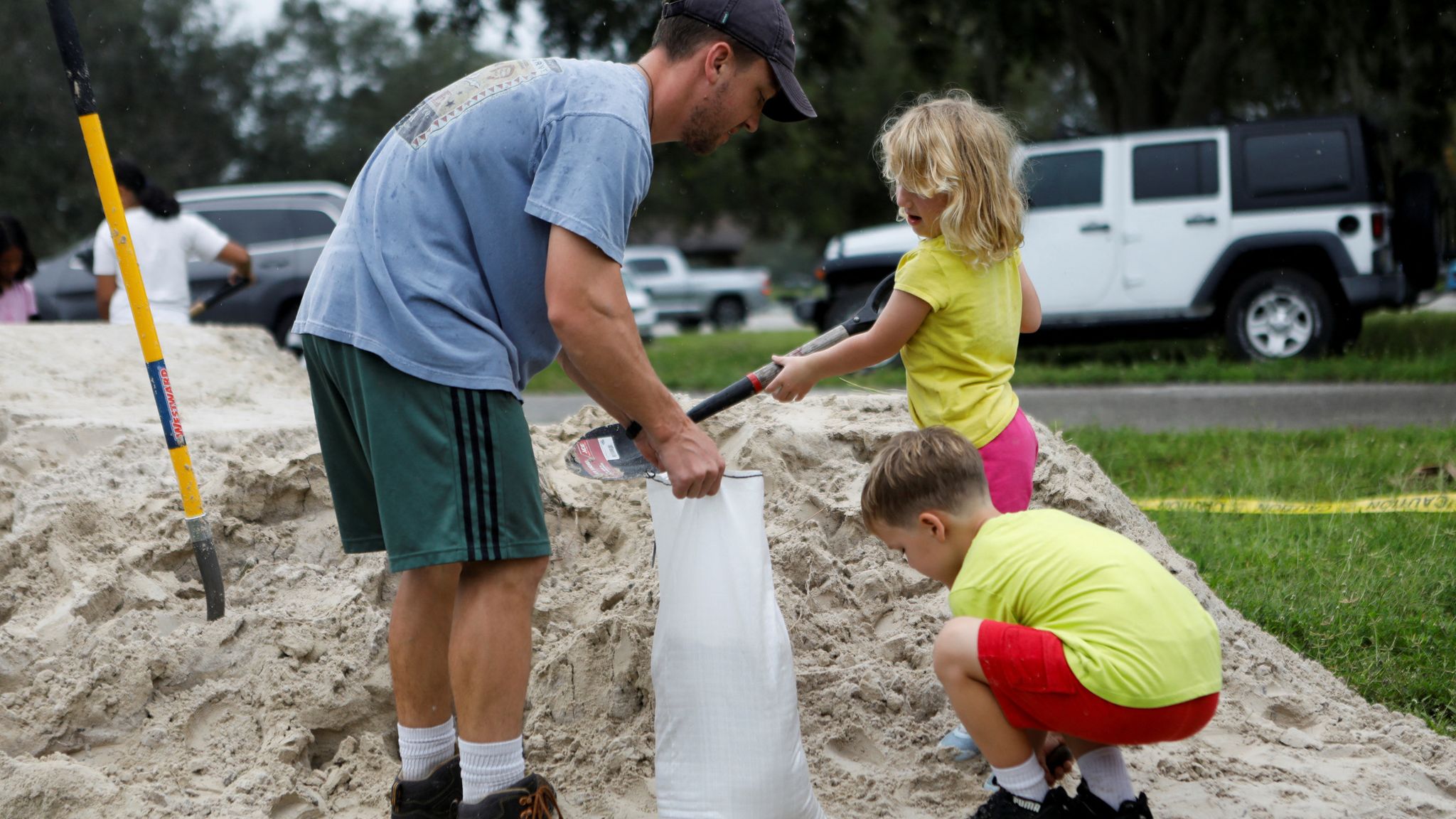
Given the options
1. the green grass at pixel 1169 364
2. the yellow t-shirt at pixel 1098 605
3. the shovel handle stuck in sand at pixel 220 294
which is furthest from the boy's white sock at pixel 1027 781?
the shovel handle stuck in sand at pixel 220 294

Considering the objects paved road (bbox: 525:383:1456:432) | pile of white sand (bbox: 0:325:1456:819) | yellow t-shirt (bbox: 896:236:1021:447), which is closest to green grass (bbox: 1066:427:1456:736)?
pile of white sand (bbox: 0:325:1456:819)

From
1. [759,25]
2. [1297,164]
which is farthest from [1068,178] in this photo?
[759,25]

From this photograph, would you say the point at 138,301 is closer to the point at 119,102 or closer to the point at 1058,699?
the point at 1058,699

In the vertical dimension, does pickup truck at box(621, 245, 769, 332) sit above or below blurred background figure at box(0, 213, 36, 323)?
below

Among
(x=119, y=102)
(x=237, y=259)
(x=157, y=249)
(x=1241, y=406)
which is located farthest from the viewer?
(x=119, y=102)

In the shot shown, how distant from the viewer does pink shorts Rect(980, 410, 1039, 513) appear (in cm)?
280

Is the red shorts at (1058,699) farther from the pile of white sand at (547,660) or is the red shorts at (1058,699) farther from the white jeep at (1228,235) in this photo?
the white jeep at (1228,235)

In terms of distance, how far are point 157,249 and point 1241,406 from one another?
6.48m

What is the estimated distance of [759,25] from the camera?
241cm

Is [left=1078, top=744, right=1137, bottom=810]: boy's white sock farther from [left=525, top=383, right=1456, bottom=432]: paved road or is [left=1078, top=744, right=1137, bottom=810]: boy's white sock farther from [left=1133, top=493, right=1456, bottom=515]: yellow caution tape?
[left=525, top=383, right=1456, bottom=432]: paved road

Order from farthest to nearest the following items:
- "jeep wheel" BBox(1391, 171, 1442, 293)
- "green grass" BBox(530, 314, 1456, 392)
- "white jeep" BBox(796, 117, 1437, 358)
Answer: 1. "jeep wheel" BBox(1391, 171, 1442, 293)
2. "white jeep" BBox(796, 117, 1437, 358)
3. "green grass" BBox(530, 314, 1456, 392)

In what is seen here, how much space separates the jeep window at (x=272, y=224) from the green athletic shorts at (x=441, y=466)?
395 inches

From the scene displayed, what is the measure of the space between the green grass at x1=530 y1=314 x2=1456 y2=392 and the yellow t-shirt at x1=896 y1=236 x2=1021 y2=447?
13.9ft

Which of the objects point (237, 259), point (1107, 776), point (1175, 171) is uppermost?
point (237, 259)
